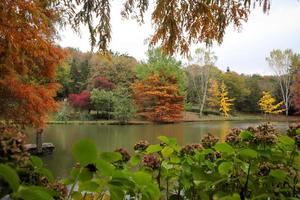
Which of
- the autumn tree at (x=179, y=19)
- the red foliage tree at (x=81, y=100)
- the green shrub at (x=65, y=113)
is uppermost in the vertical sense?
the autumn tree at (x=179, y=19)

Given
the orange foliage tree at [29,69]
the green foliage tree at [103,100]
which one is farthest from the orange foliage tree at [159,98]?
the orange foliage tree at [29,69]

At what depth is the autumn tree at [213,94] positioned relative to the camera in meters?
28.5

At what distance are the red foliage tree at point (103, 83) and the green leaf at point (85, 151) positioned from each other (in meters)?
24.2

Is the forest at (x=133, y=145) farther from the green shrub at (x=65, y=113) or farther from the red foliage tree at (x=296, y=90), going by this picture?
the red foliage tree at (x=296, y=90)

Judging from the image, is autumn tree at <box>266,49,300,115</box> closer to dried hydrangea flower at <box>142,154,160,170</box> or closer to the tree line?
the tree line

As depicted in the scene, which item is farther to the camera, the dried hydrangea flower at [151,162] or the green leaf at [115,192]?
the dried hydrangea flower at [151,162]

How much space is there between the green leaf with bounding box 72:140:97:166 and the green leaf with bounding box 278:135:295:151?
1.78 ft

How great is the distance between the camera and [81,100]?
22.8 m

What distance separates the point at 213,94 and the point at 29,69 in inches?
923

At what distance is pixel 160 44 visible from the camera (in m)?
3.09

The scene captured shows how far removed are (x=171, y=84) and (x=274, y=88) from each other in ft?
38.1

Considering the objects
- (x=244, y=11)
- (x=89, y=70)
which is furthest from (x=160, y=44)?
(x=89, y=70)

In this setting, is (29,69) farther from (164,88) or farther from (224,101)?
(224,101)

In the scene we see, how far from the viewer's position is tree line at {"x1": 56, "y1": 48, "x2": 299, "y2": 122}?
22.7 meters
